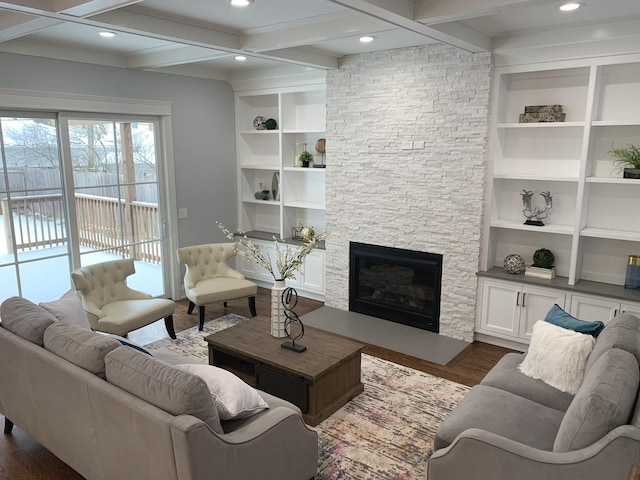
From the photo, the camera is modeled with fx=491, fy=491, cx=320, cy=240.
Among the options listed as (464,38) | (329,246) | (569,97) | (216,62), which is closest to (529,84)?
(569,97)

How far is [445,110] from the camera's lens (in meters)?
4.62

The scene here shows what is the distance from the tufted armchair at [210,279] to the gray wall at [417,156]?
1.22 meters

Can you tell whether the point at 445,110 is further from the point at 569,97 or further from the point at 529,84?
the point at 569,97

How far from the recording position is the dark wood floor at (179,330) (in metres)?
2.88

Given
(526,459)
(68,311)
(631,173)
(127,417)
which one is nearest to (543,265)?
(631,173)

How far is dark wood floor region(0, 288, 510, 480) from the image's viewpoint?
2.88 metres

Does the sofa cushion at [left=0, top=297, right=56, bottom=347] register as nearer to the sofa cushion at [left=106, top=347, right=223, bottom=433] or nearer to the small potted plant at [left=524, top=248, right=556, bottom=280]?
the sofa cushion at [left=106, top=347, right=223, bottom=433]

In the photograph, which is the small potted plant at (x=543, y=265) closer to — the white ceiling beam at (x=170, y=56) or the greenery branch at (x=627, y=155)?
the greenery branch at (x=627, y=155)

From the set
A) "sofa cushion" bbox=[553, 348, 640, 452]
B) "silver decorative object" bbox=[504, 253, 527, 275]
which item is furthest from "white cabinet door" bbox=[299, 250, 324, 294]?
"sofa cushion" bbox=[553, 348, 640, 452]

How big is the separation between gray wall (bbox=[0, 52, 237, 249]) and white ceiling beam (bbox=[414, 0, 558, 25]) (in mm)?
3497

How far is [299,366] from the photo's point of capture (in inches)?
131

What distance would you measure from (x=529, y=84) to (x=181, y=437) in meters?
4.19

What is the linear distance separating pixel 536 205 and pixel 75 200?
462 cm

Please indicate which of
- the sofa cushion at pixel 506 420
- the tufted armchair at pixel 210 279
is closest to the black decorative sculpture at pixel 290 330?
the sofa cushion at pixel 506 420
